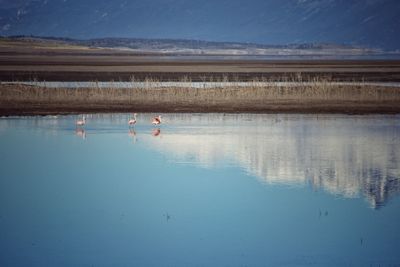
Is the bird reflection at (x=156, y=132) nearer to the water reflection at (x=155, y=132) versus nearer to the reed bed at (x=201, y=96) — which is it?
the water reflection at (x=155, y=132)

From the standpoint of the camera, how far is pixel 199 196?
1708 centimetres

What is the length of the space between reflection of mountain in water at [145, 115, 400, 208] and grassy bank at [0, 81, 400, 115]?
115 inches

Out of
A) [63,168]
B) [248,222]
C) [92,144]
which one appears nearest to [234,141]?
[92,144]

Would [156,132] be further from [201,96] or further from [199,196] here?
[201,96]

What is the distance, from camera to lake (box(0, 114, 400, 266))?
44.5ft

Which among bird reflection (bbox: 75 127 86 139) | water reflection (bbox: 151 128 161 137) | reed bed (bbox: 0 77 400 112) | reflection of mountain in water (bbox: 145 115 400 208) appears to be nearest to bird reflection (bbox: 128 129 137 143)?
water reflection (bbox: 151 128 161 137)

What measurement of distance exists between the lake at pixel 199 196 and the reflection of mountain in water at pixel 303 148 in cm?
4

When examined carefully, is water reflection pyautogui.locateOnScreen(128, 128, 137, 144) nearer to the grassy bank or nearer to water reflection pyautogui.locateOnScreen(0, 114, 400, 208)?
water reflection pyautogui.locateOnScreen(0, 114, 400, 208)

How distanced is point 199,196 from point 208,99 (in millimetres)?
19068

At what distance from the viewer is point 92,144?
2377cm

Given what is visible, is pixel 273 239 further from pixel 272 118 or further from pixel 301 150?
pixel 272 118

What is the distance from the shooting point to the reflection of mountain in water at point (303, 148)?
738 inches

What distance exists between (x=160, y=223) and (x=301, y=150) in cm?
822

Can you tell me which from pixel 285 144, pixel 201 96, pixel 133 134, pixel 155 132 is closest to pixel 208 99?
pixel 201 96
